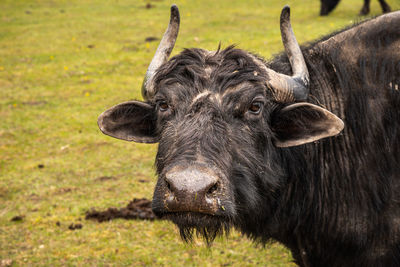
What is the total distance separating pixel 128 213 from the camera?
21.8ft

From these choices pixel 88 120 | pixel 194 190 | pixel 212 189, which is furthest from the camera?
pixel 88 120

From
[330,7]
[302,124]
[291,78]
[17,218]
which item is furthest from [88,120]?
[330,7]

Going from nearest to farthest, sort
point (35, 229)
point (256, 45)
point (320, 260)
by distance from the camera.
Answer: point (320, 260) → point (35, 229) → point (256, 45)

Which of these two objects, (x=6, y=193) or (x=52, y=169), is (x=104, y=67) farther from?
(x=6, y=193)

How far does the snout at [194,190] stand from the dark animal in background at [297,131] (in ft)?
0.54

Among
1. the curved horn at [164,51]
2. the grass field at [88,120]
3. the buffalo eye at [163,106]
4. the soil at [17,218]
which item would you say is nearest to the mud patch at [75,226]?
the grass field at [88,120]

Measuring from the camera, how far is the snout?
110 inches

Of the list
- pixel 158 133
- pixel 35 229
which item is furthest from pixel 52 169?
pixel 158 133

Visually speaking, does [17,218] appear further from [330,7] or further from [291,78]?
[330,7]

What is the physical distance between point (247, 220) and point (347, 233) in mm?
875

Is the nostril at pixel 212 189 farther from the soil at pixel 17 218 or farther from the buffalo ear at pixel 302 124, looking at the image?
the soil at pixel 17 218

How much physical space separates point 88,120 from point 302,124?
788 centimetres

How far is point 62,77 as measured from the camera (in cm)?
1389

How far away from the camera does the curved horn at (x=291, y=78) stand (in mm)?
3561
